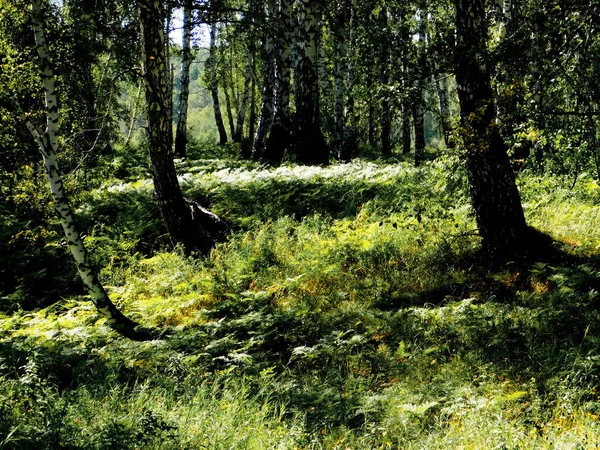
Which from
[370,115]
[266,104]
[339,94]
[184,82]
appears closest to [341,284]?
[370,115]

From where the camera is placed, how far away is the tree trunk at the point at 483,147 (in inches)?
260

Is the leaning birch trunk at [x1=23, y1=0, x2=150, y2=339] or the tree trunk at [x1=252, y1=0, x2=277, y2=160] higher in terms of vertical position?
the tree trunk at [x1=252, y1=0, x2=277, y2=160]

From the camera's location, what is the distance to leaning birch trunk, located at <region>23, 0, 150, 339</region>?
6840 mm

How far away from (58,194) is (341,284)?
14.2 feet

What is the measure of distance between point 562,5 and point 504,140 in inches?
79.6

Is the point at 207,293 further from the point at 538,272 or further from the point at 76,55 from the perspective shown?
the point at 76,55

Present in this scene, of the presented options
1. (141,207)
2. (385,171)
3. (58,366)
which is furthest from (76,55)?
(58,366)

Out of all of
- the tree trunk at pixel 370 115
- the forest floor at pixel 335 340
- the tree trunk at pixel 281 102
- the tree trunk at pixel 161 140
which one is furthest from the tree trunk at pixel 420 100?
the tree trunk at pixel 161 140

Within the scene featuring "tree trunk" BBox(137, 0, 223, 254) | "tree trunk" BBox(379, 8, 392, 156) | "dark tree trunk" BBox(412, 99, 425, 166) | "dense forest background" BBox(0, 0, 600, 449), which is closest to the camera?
"dense forest background" BBox(0, 0, 600, 449)

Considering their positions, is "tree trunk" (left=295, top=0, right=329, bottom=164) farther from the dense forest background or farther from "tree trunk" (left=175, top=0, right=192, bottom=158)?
"tree trunk" (left=175, top=0, right=192, bottom=158)

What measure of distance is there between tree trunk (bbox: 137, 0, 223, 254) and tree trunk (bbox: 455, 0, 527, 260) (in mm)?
5127

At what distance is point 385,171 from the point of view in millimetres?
12789

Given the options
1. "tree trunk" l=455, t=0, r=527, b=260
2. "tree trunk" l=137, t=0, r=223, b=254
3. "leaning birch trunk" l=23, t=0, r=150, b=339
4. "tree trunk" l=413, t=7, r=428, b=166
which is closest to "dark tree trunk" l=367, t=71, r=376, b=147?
"tree trunk" l=413, t=7, r=428, b=166

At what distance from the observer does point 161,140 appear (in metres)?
9.09
